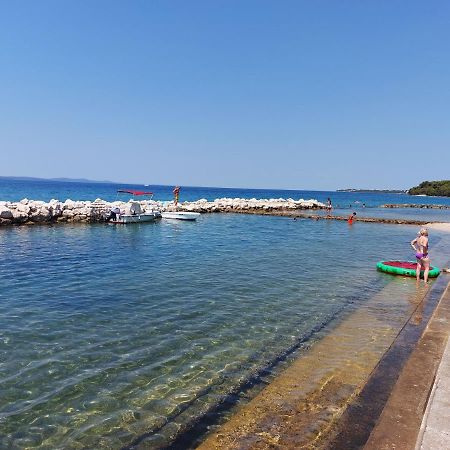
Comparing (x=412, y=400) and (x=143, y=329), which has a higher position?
(x=412, y=400)

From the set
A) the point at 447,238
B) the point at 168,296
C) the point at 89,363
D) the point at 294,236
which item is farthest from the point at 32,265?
the point at 447,238

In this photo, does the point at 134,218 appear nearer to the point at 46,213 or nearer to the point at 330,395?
the point at 46,213

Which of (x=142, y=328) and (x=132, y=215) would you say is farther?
(x=132, y=215)

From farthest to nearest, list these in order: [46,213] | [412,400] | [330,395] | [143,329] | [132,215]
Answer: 1. [132,215]
2. [46,213]
3. [143,329]
4. [330,395]
5. [412,400]

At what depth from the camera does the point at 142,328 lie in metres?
10.1

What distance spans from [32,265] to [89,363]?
11.3m

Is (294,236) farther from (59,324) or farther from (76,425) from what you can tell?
(76,425)

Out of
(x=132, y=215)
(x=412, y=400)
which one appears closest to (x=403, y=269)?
(x=412, y=400)

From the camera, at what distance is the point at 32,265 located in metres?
17.7

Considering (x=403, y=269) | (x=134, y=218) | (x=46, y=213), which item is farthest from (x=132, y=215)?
(x=403, y=269)

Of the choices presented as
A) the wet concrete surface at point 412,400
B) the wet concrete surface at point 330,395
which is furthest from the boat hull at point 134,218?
the wet concrete surface at point 412,400

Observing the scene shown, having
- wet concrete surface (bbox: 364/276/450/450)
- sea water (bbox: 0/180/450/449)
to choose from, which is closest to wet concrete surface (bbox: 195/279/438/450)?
wet concrete surface (bbox: 364/276/450/450)

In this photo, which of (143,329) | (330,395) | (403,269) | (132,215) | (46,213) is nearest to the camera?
(330,395)

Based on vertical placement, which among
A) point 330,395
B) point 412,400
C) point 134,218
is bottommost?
point 330,395
